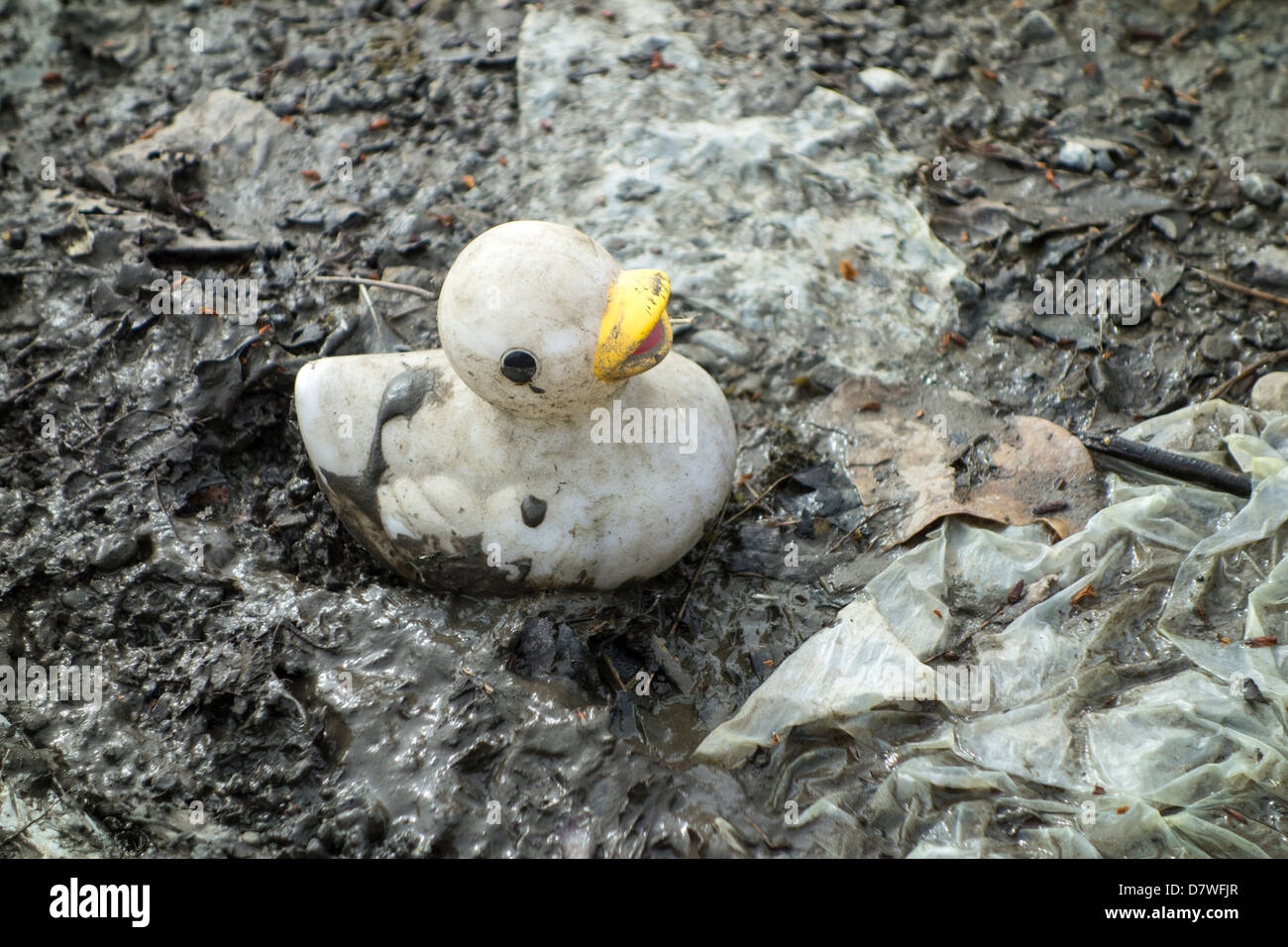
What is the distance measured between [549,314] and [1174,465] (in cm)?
269

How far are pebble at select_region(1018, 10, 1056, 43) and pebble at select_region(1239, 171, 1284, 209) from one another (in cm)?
162

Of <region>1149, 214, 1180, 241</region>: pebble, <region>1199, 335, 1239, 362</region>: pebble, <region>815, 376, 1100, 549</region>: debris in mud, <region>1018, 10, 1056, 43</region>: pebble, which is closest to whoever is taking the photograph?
<region>815, 376, 1100, 549</region>: debris in mud

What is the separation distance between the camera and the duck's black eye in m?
3.32

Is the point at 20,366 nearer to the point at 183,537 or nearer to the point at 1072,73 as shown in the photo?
the point at 183,537

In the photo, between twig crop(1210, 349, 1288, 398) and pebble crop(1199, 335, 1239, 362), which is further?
pebble crop(1199, 335, 1239, 362)

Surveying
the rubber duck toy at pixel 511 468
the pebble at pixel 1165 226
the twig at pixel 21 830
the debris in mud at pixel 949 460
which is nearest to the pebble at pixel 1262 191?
the pebble at pixel 1165 226

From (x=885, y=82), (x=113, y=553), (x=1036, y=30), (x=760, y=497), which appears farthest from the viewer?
(x=1036, y=30)

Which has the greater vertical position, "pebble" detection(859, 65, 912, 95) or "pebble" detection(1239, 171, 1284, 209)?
"pebble" detection(859, 65, 912, 95)

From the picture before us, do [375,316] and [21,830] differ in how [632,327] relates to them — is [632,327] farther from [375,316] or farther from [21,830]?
[21,830]

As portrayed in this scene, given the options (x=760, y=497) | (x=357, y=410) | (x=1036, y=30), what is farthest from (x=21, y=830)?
(x=1036, y=30)

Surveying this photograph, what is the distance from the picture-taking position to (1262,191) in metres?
5.48

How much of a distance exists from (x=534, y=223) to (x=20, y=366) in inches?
108

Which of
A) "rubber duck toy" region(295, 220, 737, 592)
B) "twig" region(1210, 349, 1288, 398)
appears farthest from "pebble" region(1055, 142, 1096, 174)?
"rubber duck toy" region(295, 220, 737, 592)

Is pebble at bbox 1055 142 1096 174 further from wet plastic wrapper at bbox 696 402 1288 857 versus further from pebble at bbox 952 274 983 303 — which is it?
wet plastic wrapper at bbox 696 402 1288 857
